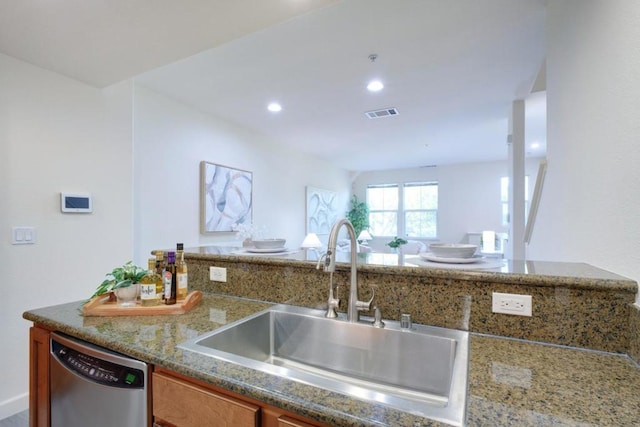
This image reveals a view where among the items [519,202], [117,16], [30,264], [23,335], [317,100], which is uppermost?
[317,100]

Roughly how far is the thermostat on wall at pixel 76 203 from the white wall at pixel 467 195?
22.5 ft

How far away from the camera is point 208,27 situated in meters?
1.71

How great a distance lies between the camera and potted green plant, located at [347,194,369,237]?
7.86 meters

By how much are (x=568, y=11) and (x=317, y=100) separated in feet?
7.31

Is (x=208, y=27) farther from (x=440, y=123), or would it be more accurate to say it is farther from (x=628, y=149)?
(x=440, y=123)

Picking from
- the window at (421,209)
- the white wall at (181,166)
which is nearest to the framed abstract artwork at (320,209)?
the white wall at (181,166)

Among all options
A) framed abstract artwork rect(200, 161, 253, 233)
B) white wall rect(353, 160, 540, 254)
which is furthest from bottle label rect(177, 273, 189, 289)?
white wall rect(353, 160, 540, 254)

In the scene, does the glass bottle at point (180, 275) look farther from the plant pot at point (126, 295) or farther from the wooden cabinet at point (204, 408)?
the wooden cabinet at point (204, 408)

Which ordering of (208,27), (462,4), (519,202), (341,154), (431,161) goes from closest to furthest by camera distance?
(208,27) < (462,4) < (519,202) < (341,154) < (431,161)

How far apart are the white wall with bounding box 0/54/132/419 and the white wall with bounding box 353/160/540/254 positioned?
261 inches

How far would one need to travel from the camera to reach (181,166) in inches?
132

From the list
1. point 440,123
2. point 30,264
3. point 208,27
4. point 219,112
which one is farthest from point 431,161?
point 30,264

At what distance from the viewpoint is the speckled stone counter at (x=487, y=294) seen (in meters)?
0.89

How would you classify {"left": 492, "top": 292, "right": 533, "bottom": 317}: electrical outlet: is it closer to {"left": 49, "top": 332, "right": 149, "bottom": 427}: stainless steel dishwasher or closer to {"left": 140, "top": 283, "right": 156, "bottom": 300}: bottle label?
{"left": 49, "top": 332, "right": 149, "bottom": 427}: stainless steel dishwasher
